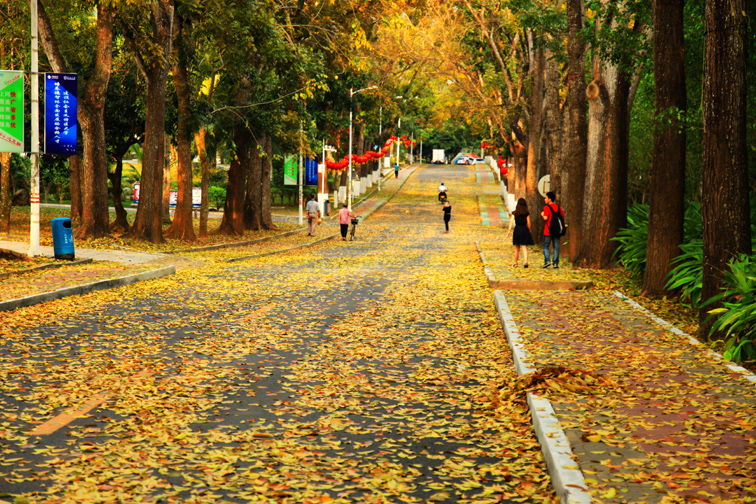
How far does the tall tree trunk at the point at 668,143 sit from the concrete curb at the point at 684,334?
3.28ft

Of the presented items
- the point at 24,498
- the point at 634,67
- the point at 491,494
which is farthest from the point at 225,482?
the point at 634,67

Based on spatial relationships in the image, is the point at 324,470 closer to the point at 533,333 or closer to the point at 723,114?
the point at 533,333

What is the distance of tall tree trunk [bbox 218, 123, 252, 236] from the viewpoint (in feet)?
114

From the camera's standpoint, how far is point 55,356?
31.1 feet

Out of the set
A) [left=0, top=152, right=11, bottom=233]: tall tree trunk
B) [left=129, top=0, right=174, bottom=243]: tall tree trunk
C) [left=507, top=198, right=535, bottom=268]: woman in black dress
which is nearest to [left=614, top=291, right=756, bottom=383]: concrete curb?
[left=507, top=198, right=535, bottom=268]: woman in black dress

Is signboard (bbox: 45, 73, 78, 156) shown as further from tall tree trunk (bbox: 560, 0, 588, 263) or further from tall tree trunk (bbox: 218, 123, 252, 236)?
tall tree trunk (bbox: 560, 0, 588, 263)

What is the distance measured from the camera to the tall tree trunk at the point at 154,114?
88.5 feet

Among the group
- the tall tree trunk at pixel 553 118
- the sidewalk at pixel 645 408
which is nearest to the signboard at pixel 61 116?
the tall tree trunk at pixel 553 118

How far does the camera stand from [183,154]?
30.0 metres

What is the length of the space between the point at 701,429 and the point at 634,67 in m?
13.2

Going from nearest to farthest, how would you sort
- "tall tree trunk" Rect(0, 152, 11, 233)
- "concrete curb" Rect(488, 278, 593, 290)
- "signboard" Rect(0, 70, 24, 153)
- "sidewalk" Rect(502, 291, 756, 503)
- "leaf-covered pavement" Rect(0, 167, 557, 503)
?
"sidewalk" Rect(502, 291, 756, 503), "leaf-covered pavement" Rect(0, 167, 557, 503), "concrete curb" Rect(488, 278, 593, 290), "signboard" Rect(0, 70, 24, 153), "tall tree trunk" Rect(0, 152, 11, 233)

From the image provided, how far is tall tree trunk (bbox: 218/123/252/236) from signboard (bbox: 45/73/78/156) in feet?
38.9

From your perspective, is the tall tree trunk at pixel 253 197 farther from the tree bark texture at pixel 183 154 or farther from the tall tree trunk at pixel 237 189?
the tree bark texture at pixel 183 154

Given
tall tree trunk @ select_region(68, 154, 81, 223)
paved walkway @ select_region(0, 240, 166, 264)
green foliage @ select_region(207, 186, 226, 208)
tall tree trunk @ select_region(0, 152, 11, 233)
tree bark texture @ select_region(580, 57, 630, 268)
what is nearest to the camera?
tree bark texture @ select_region(580, 57, 630, 268)
